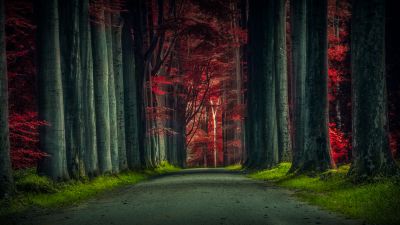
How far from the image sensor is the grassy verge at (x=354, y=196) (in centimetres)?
954

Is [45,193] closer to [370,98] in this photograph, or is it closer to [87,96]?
[87,96]

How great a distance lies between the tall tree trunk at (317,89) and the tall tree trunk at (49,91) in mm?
8026

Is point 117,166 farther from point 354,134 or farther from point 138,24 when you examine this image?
point 354,134

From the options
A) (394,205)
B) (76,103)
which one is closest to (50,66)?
(76,103)

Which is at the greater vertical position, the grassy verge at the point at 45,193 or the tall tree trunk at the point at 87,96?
the tall tree trunk at the point at 87,96

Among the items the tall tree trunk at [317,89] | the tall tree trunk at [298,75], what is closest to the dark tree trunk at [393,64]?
the tall tree trunk at [298,75]

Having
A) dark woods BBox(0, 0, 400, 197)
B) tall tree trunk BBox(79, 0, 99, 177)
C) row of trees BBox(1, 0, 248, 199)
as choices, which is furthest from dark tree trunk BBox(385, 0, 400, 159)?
tall tree trunk BBox(79, 0, 99, 177)

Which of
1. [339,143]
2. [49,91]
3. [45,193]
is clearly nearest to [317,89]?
[49,91]

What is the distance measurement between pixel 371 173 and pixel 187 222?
264 inches

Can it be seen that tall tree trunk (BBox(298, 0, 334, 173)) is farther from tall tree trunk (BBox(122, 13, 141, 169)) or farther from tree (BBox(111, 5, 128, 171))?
tall tree trunk (BBox(122, 13, 141, 169))

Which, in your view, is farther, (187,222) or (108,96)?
(108,96)

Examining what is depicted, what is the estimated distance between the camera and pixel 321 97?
758 inches

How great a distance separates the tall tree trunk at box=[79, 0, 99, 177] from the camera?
66.0 ft

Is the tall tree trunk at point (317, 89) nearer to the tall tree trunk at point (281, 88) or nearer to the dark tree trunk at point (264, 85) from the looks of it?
the tall tree trunk at point (281, 88)
